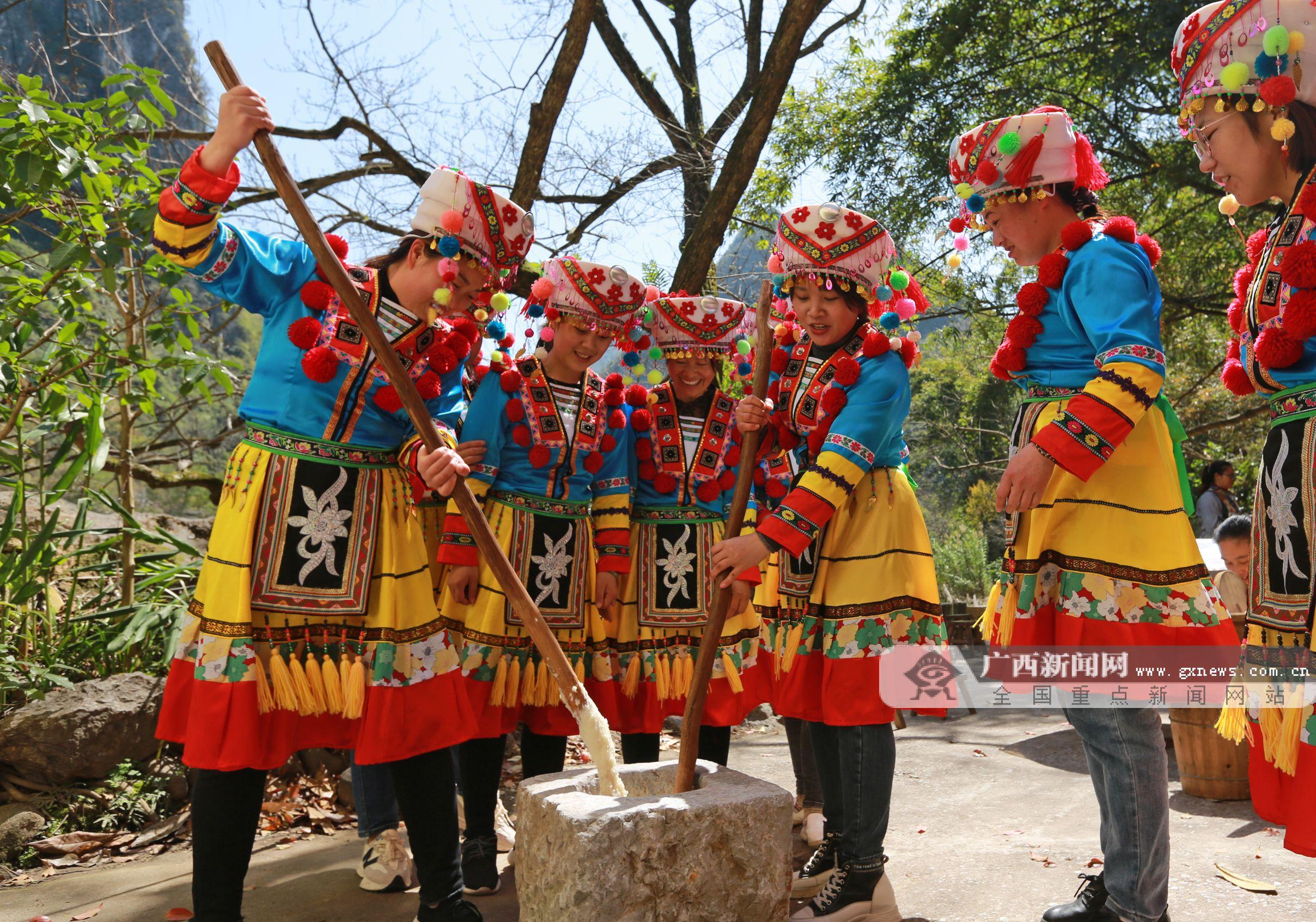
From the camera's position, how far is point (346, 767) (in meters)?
4.10

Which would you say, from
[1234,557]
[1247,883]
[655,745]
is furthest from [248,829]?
[1234,557]

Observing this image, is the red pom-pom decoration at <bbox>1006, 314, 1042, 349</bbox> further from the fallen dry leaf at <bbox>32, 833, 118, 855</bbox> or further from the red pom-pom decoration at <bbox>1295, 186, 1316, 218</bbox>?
the fallen dry leaf at <bbox>32, 833, 118, 855</bbox>

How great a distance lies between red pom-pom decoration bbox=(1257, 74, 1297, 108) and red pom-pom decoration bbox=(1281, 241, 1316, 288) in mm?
250

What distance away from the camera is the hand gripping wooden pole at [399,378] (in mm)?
2158

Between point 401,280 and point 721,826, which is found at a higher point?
point 401,280

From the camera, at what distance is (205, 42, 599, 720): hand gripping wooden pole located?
216 centimetres

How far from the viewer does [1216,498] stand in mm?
6621

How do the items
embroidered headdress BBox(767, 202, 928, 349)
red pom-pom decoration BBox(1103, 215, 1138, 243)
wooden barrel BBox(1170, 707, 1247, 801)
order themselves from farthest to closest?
wooden barrel BBox(1170, 707, 1247, 801)
embroidered headdress BBox(767, 202, 928, 349)
red pom-pom decoration BBox(1103, 215, 1138, 243)

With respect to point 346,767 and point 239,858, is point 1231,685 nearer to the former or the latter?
point 239,858

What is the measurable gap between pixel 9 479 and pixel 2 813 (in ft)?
4.34

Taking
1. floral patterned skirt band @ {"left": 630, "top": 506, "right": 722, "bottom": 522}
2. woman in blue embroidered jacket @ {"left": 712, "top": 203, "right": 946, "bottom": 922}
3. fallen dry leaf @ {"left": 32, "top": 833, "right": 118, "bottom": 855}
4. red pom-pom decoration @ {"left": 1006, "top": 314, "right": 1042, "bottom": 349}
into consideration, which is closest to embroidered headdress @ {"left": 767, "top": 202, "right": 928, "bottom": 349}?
woman in blue embroidered jacket @ {"left": 712, "top": 203, "right": 946, "bottom": 922}

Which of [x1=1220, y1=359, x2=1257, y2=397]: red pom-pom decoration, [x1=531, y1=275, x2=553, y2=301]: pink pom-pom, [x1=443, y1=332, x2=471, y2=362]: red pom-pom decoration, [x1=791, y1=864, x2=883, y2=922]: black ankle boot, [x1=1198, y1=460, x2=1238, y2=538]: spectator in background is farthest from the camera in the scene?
[x1=1198, y1=460, x2=1238, y2=538]: spectator in background

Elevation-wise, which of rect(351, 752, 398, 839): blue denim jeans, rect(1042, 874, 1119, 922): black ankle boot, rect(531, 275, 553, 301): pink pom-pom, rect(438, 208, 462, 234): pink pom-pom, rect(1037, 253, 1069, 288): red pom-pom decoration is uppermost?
rect(531, 275, 553, 301): pink pom-pom

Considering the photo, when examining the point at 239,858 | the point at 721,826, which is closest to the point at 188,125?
the point at 239,858
